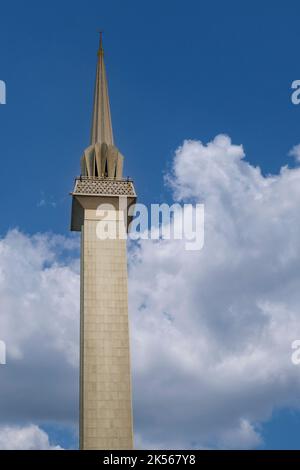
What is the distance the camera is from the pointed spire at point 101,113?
1715 inches

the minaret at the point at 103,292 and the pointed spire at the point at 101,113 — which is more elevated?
the pointed spire at the point at 101,113

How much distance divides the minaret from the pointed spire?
6 centimetres

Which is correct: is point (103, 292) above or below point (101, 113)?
below

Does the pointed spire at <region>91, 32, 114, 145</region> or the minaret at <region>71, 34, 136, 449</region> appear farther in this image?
the pointed spire at <region>91, 32, 114, 145</region>

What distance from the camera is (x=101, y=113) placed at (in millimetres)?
44344

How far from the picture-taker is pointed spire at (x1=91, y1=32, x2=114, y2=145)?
143ft

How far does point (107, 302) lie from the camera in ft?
→ 125

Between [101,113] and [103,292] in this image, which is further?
[101,113]

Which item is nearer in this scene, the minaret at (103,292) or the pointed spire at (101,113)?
the minaret at (103,292)

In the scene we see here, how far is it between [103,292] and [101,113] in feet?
40.9

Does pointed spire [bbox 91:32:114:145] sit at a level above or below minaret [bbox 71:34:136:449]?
above

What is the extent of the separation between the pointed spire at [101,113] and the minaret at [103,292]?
0.06 meters
